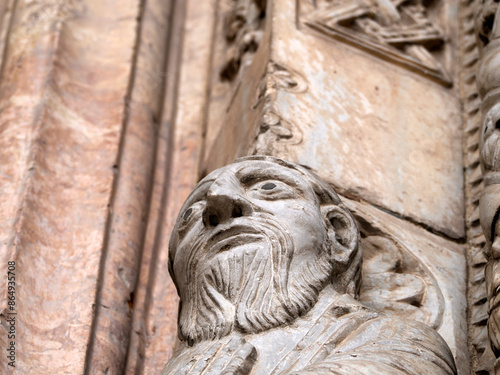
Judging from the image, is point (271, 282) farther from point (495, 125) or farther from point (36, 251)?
point (36, 251)

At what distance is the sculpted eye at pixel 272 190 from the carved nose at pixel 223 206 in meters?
0.07

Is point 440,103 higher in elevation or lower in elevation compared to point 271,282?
higher

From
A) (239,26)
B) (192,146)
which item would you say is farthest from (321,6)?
(192,146)

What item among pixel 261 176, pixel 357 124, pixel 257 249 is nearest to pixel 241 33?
pixel 357 124

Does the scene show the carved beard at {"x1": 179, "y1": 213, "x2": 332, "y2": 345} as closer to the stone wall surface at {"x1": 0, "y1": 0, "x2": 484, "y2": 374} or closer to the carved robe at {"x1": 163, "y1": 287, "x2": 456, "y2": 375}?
the carved robe at {"x1": 163, "y1": 287, "x2": 456, "y2": 375}

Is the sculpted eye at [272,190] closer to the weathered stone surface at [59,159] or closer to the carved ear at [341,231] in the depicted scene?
the carved ear at [341,231]

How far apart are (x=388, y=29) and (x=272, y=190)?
123 centimetres

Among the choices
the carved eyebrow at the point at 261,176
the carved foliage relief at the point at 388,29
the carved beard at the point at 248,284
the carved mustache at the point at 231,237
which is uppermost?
the carved foliage relief at the point at 388,29

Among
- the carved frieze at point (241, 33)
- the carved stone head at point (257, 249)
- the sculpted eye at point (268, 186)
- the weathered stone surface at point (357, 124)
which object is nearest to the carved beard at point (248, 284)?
the carved stone head at point (257, 249)

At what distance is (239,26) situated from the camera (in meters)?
3.87

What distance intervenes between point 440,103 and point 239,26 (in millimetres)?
870

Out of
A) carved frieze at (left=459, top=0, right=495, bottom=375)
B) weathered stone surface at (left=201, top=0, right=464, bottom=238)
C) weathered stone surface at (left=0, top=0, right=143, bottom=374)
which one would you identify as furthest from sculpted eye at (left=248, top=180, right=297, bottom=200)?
→ weathered stone surface at (left=0, top=0, right=143, bottom=374)

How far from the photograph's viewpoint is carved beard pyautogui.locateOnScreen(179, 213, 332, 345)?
2.33 m

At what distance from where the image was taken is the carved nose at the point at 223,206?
8.15 feet
